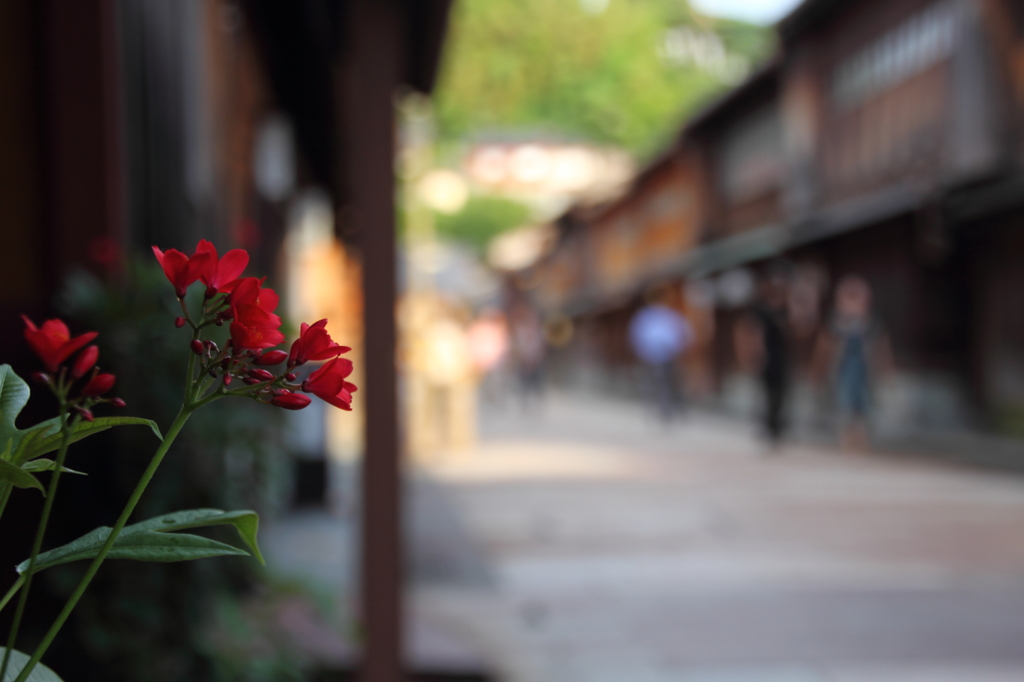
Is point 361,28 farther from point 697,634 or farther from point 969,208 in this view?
point 969,208

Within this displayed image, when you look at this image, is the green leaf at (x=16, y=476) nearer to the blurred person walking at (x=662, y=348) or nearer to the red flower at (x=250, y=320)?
the red flower at (x=250, y=320)

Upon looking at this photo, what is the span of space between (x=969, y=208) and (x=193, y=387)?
42.0 ft

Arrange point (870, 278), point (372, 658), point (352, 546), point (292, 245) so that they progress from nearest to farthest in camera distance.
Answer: point (372, 658) < point (352, 546) < point (292, 245) < point (870, 278)

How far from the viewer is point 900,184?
533 inches

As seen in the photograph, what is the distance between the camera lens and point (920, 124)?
13133 mm

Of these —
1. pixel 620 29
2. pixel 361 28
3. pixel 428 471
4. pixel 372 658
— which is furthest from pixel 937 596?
pixel 620 29

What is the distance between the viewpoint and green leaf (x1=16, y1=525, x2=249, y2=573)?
590mm

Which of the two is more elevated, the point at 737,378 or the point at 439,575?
the point at 737,378

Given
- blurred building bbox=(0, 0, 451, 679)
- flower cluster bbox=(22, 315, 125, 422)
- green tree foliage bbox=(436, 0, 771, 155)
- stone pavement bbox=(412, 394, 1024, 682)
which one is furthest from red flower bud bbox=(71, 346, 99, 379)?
green tree foliage bbox=(436, 0, 771, 155)

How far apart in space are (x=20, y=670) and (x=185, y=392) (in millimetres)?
193

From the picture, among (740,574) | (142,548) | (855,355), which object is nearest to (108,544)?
(142,548)

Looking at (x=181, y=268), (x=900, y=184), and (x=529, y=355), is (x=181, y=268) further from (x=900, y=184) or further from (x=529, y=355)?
(x=529, y=355)

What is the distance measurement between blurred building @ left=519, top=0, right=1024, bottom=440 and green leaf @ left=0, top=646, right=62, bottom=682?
1173cm

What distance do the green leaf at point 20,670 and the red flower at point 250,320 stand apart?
22cm
